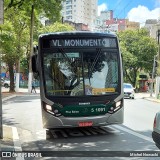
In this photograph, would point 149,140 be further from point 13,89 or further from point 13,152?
point 13,89

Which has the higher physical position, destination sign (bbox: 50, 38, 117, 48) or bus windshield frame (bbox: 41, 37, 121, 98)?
destination sign (bbox: 50, 38, 117, 48)

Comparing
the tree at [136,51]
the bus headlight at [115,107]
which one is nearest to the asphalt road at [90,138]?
the bus headlight at [115,107]

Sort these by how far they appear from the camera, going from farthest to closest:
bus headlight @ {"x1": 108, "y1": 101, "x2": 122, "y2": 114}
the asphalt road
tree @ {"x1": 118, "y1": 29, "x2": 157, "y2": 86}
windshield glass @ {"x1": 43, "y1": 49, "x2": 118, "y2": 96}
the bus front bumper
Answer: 1. tree @ {"x1": 118, "y1": 29, "x2": 157, "y2": 86}
2. bus headlight @ {"x1": 108, "y1": 101, "x2": 122, "y2": 114}
3. windshield glass @ {"x1": 43, "y1": 49, "x2": 118, "y2": 96}
4. the bus front bumper
5. the asphalt road

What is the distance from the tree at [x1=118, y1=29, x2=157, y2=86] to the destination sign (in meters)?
60.2

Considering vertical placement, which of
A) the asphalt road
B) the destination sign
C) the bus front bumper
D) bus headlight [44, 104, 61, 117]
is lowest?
the asphalt road

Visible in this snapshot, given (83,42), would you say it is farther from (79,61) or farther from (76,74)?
(76,74)

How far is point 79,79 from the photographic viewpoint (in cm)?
1191

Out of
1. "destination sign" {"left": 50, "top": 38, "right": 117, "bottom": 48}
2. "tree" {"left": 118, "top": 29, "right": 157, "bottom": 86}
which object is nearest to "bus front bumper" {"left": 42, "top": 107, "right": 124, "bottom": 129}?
"destination sign" {"left": 50, "top": 38, "right": 117, "bottom": 48}

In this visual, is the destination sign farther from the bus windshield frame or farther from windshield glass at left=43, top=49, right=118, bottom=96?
windshield glass at left=43, top=49, right=118, bottom=96

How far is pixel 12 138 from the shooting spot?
38.5 feet

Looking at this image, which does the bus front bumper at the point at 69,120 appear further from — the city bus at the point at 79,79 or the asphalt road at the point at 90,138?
the asphalt road at the point at 90,138

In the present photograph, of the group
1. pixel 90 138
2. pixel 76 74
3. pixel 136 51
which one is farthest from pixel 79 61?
pixel 136 51

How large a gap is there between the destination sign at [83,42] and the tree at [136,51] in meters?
60.2

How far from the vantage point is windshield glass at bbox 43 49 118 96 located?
1184cm
